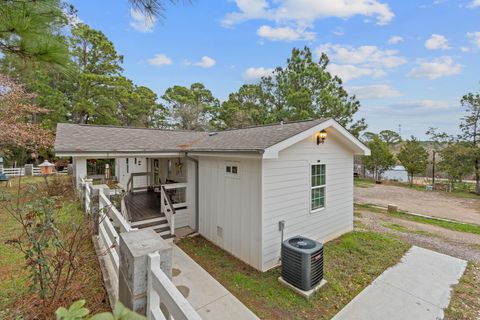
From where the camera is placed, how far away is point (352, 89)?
15633 millimetres

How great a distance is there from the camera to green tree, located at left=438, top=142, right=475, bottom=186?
1739cm

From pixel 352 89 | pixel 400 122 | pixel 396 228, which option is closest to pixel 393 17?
pixel 352 89

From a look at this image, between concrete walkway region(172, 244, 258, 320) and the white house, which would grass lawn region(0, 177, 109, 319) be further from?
the white house

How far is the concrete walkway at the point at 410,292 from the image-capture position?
3955mm

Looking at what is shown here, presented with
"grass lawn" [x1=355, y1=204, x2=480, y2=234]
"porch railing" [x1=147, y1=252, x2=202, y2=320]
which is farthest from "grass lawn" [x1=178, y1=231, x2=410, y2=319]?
"grass lawn" [x1=355, y1=204, x2=480, y2=234]

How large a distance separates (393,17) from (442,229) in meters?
8.71

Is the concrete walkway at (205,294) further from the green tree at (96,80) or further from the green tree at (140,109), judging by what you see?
the green tree at (140,109)

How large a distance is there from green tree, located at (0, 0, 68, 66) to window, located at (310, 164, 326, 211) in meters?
6.19

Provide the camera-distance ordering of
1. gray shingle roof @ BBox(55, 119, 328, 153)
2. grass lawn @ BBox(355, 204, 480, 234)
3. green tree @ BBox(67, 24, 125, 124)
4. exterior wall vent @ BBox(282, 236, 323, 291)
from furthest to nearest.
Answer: green tree @ BBox(67, 24, 125, 124) < grass lawn @ BBox(355, 204, 480, 234) < gray shingle roof @ BBox(55, 119, 328, 153) < exterior wall vent @ BBox(282, 236, 323, 291)

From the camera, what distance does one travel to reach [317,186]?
6.79 meters

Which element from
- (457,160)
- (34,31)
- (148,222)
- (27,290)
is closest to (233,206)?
(148,222)

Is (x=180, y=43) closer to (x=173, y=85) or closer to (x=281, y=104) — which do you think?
(x=281, y=104)

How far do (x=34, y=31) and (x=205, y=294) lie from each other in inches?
189

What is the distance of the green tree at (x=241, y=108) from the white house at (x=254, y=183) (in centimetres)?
1221
